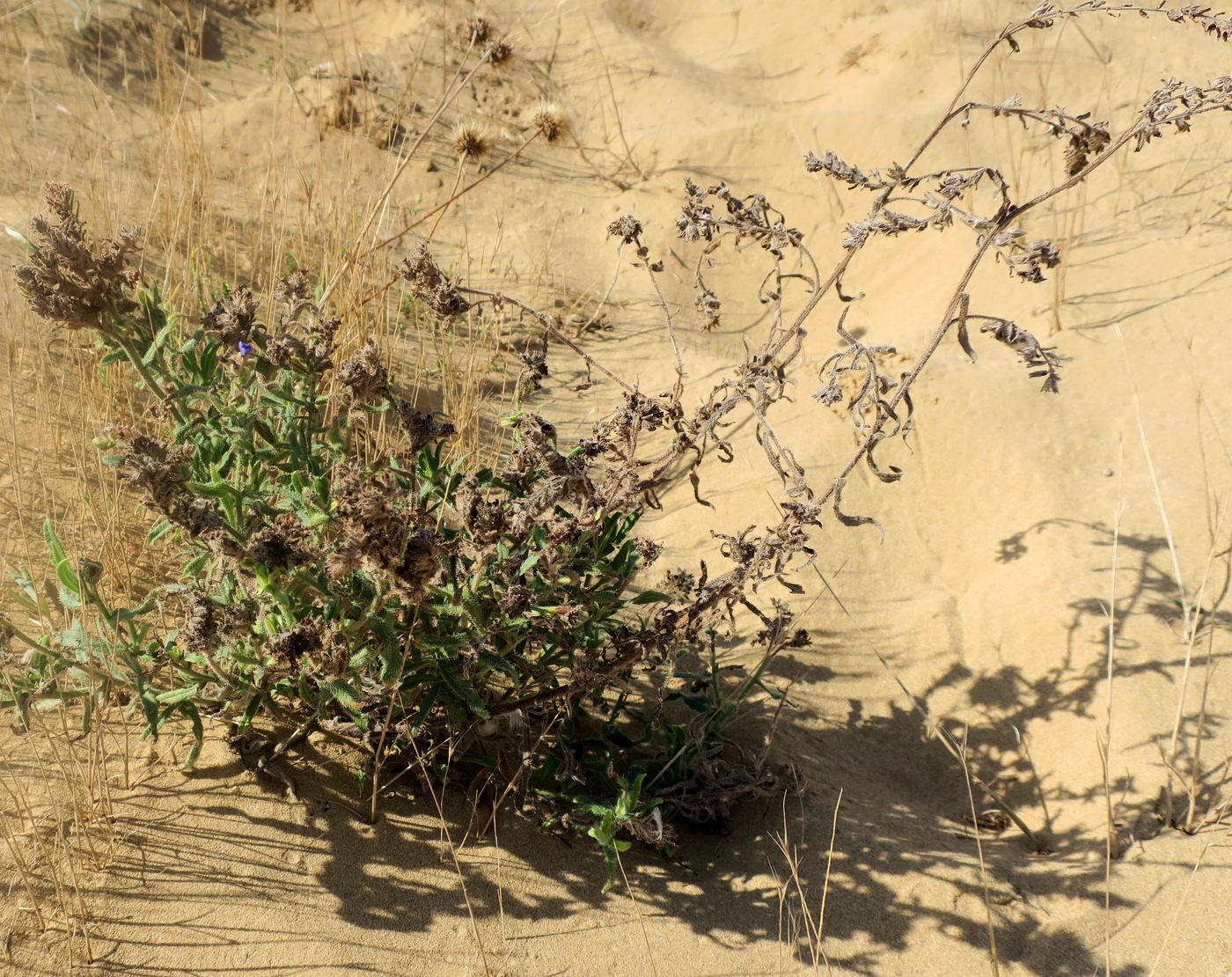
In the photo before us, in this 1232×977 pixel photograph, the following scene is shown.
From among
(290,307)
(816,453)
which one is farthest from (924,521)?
(290,307)

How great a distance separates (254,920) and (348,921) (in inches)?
7.2

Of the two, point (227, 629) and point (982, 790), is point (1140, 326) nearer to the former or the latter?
point (982, 790)

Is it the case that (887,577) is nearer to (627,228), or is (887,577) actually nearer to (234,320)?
(627,228)

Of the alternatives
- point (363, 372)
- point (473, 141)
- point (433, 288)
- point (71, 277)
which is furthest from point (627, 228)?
point (473, 141)

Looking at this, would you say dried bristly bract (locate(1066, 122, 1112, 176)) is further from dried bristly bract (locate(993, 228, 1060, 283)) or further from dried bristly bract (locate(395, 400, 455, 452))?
dried bristly bract (locate(395, 400, 455, 452))

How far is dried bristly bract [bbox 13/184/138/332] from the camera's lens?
1866 mm

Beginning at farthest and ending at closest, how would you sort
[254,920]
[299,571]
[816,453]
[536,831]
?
1. [816,453]
2. [536,831]
3. [254,920]
4. [299,571]

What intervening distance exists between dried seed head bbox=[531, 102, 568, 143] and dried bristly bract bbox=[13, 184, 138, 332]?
4.12 meters

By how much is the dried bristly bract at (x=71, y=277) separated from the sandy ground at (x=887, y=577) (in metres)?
1.03

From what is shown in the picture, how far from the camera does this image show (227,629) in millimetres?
1979

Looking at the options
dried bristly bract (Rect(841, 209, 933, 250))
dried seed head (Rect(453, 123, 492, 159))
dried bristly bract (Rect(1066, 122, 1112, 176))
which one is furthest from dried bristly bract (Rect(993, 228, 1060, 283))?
dried seed head (Rect(453, 123, 492, 159))

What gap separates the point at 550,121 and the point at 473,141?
83 centimetres

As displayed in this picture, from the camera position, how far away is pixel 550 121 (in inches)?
233

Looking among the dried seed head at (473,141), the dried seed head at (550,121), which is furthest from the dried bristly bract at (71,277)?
the dried seed head at (550,121)
